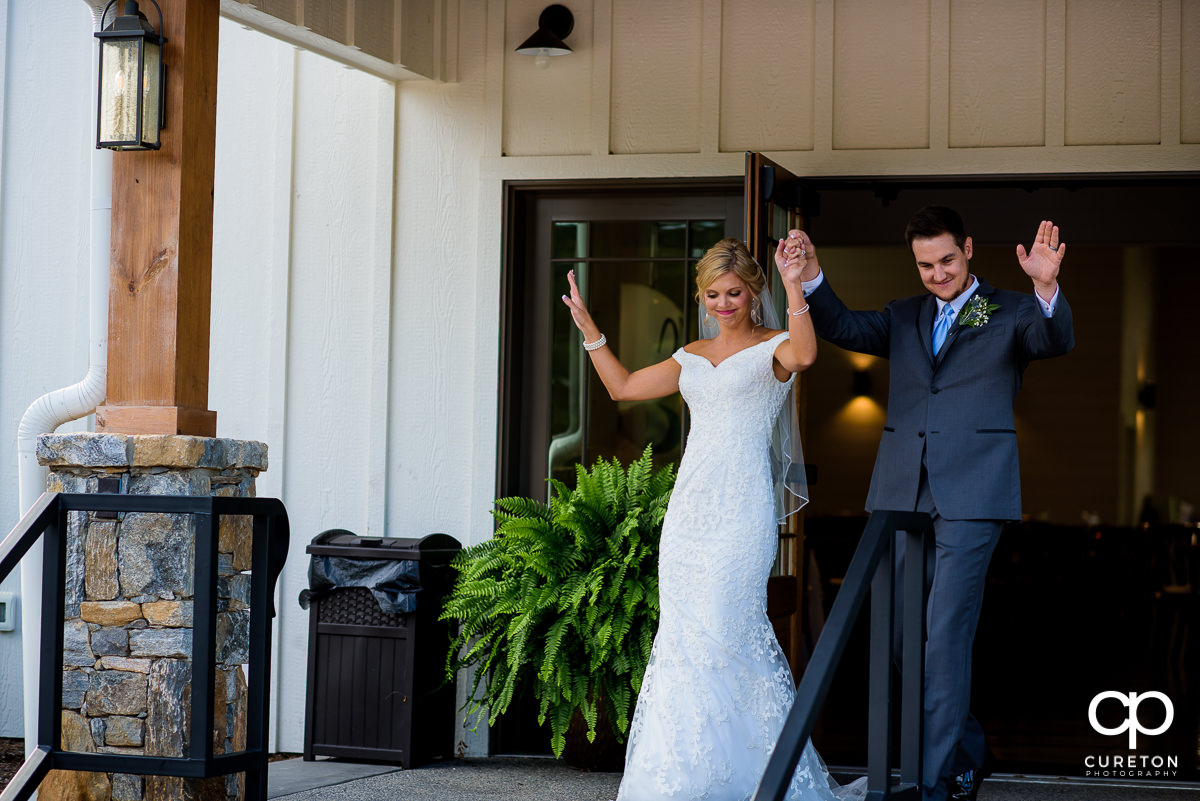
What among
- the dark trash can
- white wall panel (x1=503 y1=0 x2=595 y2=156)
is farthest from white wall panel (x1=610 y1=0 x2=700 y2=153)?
the dark trash can

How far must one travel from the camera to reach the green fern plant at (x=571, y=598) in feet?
17.2

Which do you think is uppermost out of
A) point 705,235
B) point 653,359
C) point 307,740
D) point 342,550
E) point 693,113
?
point 693,113

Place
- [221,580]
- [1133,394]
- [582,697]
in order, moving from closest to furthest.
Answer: [221,580], [582,697], [1133,394]

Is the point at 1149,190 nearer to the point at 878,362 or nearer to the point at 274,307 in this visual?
the point at 274,307

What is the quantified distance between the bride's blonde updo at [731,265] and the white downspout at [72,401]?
204cm

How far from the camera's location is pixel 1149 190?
19.2 feet

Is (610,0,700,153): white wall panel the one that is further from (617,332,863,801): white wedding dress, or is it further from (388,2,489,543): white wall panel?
(617,332,863,801): white wedding dress

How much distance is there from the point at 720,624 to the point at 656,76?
275 centimetres

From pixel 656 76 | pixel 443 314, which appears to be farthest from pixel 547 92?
pixel 443 314

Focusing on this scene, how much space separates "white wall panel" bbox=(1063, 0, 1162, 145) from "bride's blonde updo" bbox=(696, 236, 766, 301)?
2001 millimetres

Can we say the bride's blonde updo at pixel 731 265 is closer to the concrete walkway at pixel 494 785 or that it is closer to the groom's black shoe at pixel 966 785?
the groom's black shoe at pixel 966 785

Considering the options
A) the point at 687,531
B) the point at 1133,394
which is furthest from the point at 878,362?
the point at 687,531

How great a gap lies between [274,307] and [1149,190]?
158 inches

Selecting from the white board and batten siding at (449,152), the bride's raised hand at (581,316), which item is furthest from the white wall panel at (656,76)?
the bride's raised hand at (581,316)
